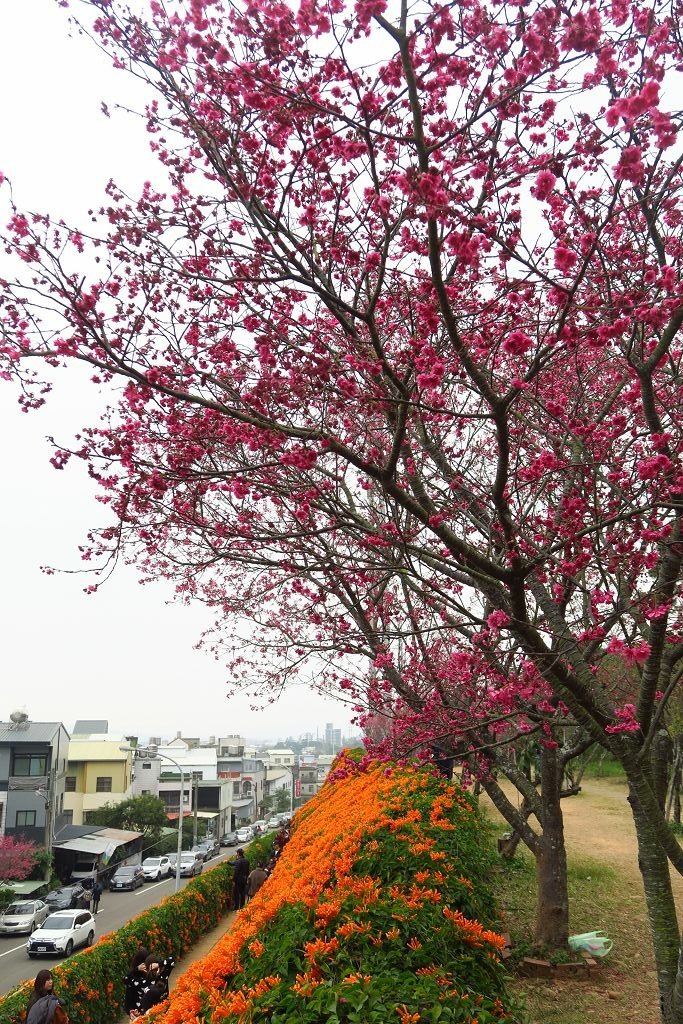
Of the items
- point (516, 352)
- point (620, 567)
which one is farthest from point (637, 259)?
point (516, 352)

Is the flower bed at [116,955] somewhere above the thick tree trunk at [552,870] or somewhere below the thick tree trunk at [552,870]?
below

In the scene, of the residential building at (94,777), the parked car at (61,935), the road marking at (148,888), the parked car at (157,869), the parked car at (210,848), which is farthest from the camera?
the residential building at (94,777)

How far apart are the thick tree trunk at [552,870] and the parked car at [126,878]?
98.2 feet

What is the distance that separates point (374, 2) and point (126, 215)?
202cm

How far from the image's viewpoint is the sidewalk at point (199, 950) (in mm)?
12730

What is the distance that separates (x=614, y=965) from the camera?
A: 25.5 ft

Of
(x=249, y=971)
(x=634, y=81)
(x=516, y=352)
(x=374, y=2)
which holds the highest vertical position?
(x=634, y=81)

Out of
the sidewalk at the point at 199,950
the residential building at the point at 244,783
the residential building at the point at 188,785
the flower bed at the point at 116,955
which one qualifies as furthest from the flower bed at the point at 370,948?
the residential building at the point at 244,783

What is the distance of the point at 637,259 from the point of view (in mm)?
5152

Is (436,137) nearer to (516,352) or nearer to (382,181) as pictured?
(382,181)

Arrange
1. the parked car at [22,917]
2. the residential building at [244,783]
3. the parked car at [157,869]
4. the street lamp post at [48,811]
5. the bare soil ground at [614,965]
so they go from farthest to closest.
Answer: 1. the residential building at [244,783]
2. the street lamp post at [48,811]
3. the parked car at [157,869]
4. the parked car at [22,917]
5. the bare soil ground at [614,965]

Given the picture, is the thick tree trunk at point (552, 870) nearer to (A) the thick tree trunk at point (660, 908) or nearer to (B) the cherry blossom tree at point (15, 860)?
(A) the thick tree trunk at point (660, 908)

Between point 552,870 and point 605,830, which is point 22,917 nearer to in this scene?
point 605,830

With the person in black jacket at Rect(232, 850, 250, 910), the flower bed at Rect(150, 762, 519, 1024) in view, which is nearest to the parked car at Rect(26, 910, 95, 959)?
the person in black jacket at Rect(232, 850, 250, 910)
